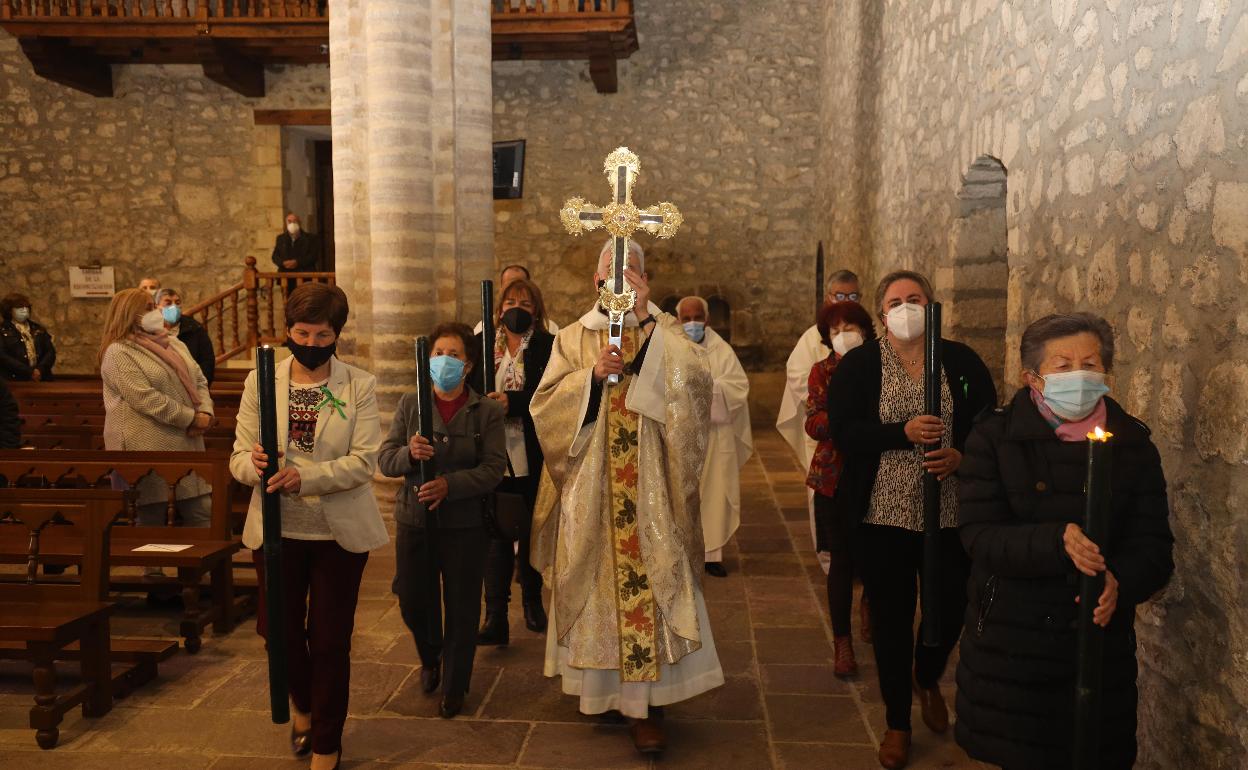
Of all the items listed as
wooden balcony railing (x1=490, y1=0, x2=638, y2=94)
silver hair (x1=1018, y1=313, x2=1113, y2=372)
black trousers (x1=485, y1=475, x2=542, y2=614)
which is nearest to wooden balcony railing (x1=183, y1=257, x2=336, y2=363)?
wooden balcony railing (x1=490, y1=0, x2=638, y2=94)

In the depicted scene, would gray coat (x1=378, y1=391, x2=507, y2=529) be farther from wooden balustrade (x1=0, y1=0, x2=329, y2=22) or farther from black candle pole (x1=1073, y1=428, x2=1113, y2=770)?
wooden balustrade (x1=0, y1=0, x2=329, y2=22)

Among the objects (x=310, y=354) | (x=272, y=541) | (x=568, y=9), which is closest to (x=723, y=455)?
(x=310, y=354)

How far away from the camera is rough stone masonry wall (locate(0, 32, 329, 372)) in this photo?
44.2 ft

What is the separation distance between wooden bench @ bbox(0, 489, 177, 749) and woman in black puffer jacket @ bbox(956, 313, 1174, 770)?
2.97m

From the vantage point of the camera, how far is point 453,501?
Answer: 3.86 meters

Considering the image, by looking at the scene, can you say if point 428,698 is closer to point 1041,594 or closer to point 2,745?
point 2,745

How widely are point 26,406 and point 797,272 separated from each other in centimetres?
912

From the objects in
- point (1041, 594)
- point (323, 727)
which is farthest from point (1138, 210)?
point (323, 727)

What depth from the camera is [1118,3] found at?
3.35m

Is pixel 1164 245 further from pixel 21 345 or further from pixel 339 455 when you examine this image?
pixel 21 345

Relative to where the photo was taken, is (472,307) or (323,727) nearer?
(323,727)

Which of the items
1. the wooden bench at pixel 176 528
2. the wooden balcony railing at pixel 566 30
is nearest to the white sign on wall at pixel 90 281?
the wooden balcony railing at pixel 566 30

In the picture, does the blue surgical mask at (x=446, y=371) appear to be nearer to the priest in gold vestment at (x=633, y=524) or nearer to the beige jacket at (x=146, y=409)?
the priest in gold vestment at (x=633, y=524)

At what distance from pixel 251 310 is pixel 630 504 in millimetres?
9245
